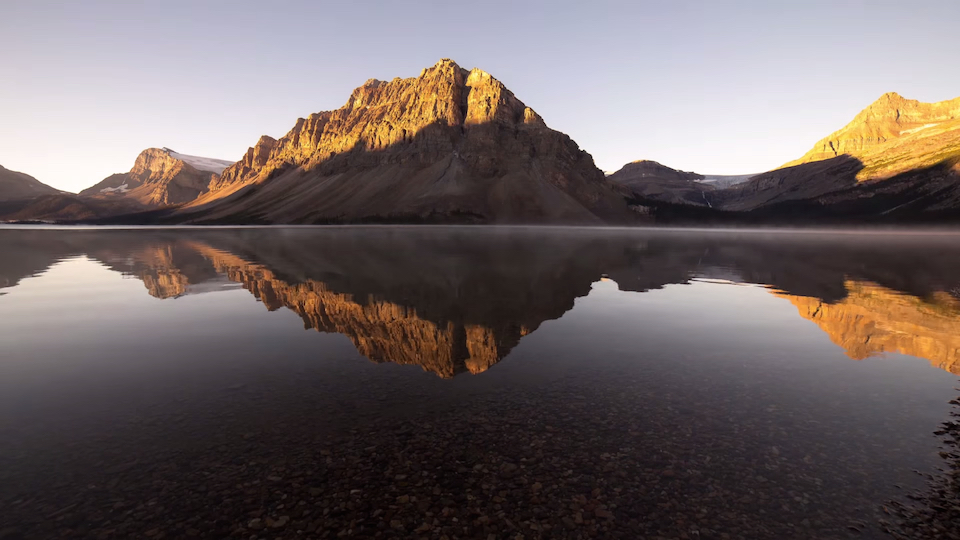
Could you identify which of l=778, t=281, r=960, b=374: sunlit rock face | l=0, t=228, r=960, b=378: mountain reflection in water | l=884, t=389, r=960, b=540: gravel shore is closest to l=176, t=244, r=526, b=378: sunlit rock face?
l=0, t=228, r=960, b=378: mountain reflection in water

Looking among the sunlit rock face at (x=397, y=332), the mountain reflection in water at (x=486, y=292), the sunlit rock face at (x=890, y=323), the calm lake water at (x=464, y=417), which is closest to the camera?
the calm lake water at (x=464, y=417)

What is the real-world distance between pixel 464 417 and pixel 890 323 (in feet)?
63.7

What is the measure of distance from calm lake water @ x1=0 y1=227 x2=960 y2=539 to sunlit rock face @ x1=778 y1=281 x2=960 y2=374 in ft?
0.55

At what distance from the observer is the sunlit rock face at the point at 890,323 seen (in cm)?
1509

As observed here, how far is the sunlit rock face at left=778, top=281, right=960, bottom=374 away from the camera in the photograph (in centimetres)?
1509

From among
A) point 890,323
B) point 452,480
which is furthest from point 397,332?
point 890,323

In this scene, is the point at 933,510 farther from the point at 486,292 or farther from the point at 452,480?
the point at 486,292

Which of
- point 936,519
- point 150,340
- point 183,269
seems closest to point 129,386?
point 150,340

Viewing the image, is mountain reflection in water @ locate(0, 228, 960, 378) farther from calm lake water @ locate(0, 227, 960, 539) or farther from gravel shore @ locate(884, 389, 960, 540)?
gravel shore @ locate(884, 389, 960, 540)

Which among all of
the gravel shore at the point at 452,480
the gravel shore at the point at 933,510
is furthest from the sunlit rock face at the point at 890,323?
the gravel shore at the point at 452,480

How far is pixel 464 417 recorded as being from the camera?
991 cm

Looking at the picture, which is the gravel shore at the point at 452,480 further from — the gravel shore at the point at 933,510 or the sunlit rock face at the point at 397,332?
the sunlit rock face at the point at 397,332

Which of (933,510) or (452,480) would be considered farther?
(452,480)

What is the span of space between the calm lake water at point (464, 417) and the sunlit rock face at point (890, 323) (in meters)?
0.17
